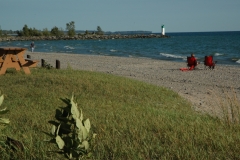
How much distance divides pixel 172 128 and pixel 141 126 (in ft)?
1.42

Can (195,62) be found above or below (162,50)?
above

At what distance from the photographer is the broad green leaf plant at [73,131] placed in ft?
7.88

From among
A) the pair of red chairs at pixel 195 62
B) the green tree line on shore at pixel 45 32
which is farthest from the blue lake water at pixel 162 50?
the green tree line on shore at pixel 45 32

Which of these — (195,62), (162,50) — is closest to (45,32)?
(162,50)

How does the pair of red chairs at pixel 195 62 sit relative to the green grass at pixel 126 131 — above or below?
below

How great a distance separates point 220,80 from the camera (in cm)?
1602

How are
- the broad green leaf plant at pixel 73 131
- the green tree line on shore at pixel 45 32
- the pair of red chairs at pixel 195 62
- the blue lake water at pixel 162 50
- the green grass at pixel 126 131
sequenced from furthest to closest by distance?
the green tree line on shore at pixel 45 32 → the blue lake water at pixel 162 50 → the pair of red chairs at pixel 195 62 → the green grass at pixel 126 131 → the broad green leaf plant at pixel 73 131

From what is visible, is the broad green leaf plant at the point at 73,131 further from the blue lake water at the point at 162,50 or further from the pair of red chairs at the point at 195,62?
the blue lake water at the point at 162,50

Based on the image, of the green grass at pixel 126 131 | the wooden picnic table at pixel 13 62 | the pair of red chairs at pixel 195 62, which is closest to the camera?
the green grass at pixel 126 131

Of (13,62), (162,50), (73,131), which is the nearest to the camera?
(73,131)

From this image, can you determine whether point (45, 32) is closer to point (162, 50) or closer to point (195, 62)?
point (162, 50)

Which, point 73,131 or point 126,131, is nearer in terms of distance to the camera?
point 73,131

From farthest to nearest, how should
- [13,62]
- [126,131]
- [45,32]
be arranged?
[45,32] < [13,62] < [126,131]

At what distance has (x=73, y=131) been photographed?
257cm
